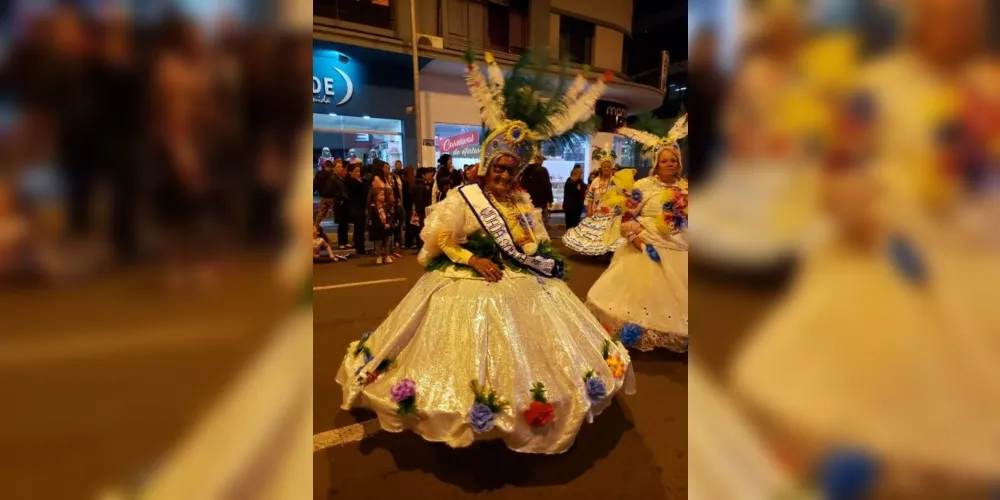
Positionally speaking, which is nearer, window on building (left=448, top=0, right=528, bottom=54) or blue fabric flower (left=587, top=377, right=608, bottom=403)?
blue fabric flower (left=587, top=377, right=608, bottom=403)

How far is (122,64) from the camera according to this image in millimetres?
485

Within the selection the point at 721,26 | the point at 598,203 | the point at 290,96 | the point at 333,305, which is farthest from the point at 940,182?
Answer: the point at 598,203

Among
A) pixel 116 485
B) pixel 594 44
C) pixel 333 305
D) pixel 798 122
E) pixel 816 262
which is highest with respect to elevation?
pixel 594 44

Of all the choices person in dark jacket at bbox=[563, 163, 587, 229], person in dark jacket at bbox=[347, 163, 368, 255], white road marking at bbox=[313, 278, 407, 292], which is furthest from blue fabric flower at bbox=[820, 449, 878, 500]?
person in dark jacket at bbox=[563, 163, 587, 229]

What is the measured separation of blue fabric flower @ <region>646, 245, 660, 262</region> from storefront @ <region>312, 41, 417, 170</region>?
26.6ft

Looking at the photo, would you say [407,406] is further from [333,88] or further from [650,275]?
[333,88]

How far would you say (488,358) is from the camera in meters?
2.51

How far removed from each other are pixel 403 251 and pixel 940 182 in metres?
Result: 8.94

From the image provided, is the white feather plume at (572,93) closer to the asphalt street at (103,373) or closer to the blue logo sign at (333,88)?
the asphalt street at (103,373)

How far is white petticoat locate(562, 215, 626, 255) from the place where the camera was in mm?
8164

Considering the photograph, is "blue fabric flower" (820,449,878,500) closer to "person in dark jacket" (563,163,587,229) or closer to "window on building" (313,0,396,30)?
"person in dark jacket" (563,163,587,229)

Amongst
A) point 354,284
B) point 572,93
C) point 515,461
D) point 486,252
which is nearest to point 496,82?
point 572,93

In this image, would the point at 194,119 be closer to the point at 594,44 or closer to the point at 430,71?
the point at 430,71

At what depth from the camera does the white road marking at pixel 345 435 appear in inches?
116
